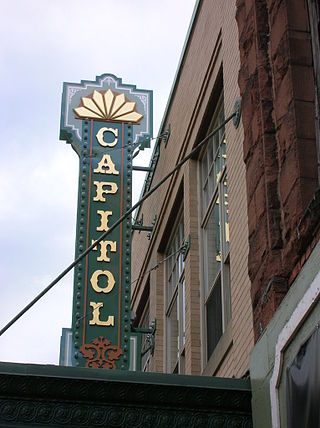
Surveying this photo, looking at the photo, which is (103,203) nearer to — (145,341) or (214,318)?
(214,318)

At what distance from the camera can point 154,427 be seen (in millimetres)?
8453

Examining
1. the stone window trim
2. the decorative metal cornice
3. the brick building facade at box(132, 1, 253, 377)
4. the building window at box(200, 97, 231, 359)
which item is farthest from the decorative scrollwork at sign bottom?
the stone window trim

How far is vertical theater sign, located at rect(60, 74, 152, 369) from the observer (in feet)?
52.6

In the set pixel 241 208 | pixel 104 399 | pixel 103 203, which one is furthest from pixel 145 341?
pixel 104 399

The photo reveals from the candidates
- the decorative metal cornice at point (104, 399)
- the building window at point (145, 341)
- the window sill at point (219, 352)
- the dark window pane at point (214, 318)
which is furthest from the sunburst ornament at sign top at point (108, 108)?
the decorative metal cornice at point (104, 399)

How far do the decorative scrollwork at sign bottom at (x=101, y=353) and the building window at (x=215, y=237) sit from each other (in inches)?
56.6

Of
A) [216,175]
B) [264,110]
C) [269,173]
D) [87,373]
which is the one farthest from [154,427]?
[216,175]

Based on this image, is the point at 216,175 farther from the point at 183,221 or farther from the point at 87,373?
the point at 87,373

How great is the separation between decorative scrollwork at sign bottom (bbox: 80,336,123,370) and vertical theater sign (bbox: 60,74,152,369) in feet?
0.05

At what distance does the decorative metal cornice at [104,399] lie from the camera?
8.42 m

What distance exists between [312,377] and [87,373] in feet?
6.68

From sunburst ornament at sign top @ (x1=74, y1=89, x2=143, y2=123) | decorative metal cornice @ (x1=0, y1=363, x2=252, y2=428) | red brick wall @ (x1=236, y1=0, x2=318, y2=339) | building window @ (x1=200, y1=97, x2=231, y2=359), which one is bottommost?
decorative metal cornice @ (x1=0, y1=363, x2=252, y2=428)

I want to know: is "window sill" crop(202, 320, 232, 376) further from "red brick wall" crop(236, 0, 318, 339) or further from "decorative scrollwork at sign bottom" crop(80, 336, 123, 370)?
"red brick wall" crop(236, 0, 318, 339)

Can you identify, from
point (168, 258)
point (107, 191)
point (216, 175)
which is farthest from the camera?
point (168, 258)
